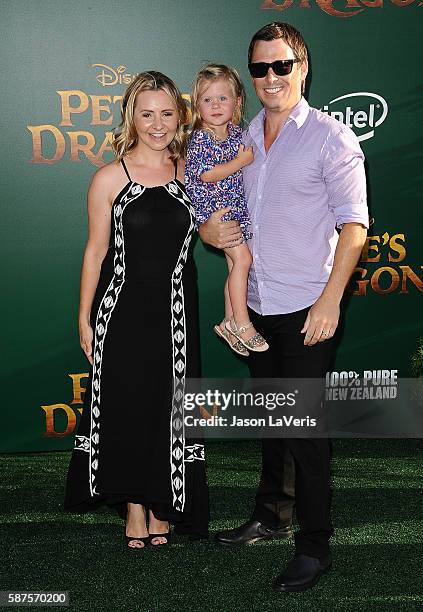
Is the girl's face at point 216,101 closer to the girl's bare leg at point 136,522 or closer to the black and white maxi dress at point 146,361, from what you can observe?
the black and white maxi dress at point 146,361

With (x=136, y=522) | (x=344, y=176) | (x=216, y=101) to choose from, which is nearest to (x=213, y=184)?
(x=216, y=101)

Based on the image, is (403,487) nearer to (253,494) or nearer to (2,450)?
(253,494)

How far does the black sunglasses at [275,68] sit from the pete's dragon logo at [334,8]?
2.24 m

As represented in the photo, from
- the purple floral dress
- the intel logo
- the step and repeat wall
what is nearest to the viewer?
the purple floral dress

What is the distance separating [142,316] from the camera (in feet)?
12.2

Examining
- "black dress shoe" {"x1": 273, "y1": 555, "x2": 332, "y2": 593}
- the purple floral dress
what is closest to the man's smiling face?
the purple floral dress

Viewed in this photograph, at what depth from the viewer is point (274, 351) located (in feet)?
11.3

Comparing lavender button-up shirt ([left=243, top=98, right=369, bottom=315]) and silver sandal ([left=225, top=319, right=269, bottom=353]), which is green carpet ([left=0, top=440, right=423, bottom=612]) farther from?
lavender button-up shirt ([left=243, top=98, right=369, bottom=315])

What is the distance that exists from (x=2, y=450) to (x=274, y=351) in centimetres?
254

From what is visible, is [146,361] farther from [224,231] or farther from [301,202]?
[301,202]

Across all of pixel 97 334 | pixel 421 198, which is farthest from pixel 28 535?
pixel 421 198

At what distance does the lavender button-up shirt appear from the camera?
10.3ft

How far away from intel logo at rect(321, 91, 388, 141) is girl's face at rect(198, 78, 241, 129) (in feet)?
6.68

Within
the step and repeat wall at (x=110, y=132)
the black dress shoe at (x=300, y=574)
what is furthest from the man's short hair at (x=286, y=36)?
the step and repeat wall at (x=110, y=132)
